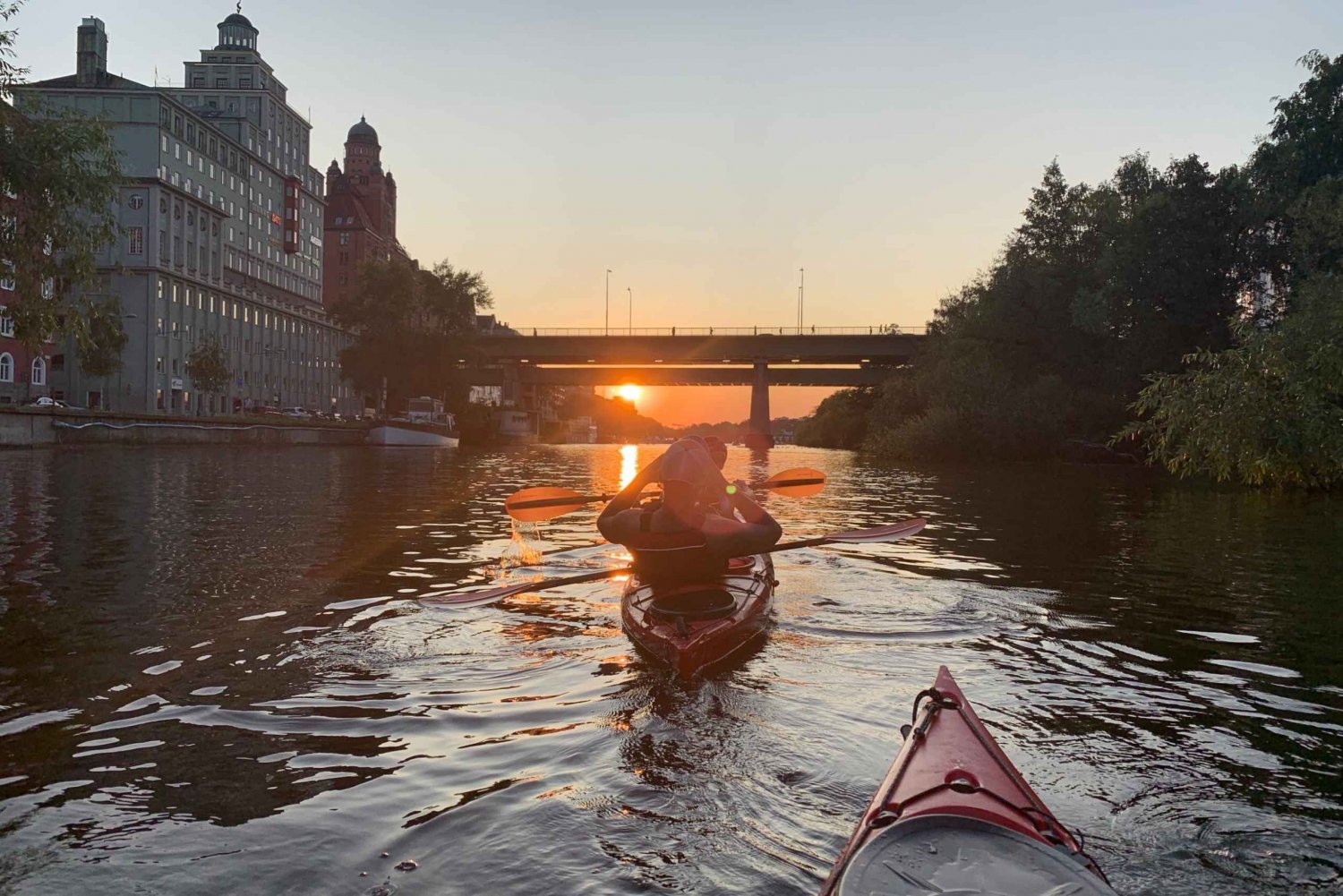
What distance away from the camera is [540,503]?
525 inches

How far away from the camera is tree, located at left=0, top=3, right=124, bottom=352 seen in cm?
1551

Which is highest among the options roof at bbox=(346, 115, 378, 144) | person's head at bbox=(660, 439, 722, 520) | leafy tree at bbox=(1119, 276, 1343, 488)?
roof at bbox=(346, 115, 378, 144)

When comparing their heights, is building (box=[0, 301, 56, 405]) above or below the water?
above

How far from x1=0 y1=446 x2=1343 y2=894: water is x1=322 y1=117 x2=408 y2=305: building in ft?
477

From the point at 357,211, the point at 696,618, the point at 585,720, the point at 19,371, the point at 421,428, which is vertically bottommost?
the point at 585,720

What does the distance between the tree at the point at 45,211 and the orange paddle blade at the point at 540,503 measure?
7.74 metres

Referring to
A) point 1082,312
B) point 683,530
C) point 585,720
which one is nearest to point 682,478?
point 683,530

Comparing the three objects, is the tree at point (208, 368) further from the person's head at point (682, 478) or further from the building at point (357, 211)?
the person's head at point (682, 478)

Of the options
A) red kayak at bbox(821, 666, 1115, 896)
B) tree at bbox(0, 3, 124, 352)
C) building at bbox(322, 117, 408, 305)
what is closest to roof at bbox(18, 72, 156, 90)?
building at bbox(322, 117, 408, 305)

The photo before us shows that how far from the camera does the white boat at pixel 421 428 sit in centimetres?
7644

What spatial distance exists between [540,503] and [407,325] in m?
71.7

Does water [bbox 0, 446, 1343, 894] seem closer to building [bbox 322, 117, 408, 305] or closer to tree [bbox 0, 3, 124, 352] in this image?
tree [bbox 0, 3, 124, 352]

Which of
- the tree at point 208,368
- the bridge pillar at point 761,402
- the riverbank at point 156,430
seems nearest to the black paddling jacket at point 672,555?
the riverbank at point 156,430

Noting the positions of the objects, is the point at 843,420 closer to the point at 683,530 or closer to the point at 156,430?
the point at 156,430
